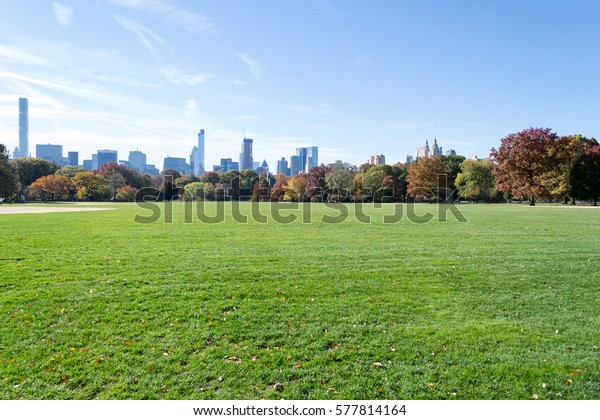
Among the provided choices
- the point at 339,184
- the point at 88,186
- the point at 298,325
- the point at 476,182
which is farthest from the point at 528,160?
the point at 88,186

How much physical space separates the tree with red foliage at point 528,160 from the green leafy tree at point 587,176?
377 cm

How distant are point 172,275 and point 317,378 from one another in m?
6.65

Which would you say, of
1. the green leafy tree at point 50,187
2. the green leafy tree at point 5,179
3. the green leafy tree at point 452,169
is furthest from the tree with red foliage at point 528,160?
the green leafy tree at point 50,187

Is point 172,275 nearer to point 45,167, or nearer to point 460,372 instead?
point 460,372

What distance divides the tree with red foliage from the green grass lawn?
5123 centimetres

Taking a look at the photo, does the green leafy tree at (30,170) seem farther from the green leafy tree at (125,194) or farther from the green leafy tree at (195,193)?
the green leafy tree at (195,193)

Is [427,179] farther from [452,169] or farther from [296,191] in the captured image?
[296,191]

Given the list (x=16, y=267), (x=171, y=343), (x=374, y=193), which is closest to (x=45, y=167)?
(x=374, y=193)

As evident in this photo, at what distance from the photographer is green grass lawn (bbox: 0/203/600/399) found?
5648 millimetres

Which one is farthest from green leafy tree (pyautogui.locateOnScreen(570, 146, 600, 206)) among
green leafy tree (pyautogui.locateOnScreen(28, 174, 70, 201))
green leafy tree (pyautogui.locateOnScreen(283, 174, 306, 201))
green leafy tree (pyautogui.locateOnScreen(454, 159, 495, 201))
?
green leafy tree (pyautogui.locateOnScreen(28, 174, 70, 201))

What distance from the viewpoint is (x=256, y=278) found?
36.2 feet

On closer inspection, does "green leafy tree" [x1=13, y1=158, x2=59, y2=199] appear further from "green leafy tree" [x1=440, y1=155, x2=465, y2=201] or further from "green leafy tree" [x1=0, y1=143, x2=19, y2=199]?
"green leafy tree" [x1=440, y1=155, x2=465, y2=201]

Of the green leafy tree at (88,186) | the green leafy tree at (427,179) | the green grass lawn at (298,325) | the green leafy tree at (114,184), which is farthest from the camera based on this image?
the green leafy tree at (114,184)

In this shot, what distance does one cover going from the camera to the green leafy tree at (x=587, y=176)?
196 feet
